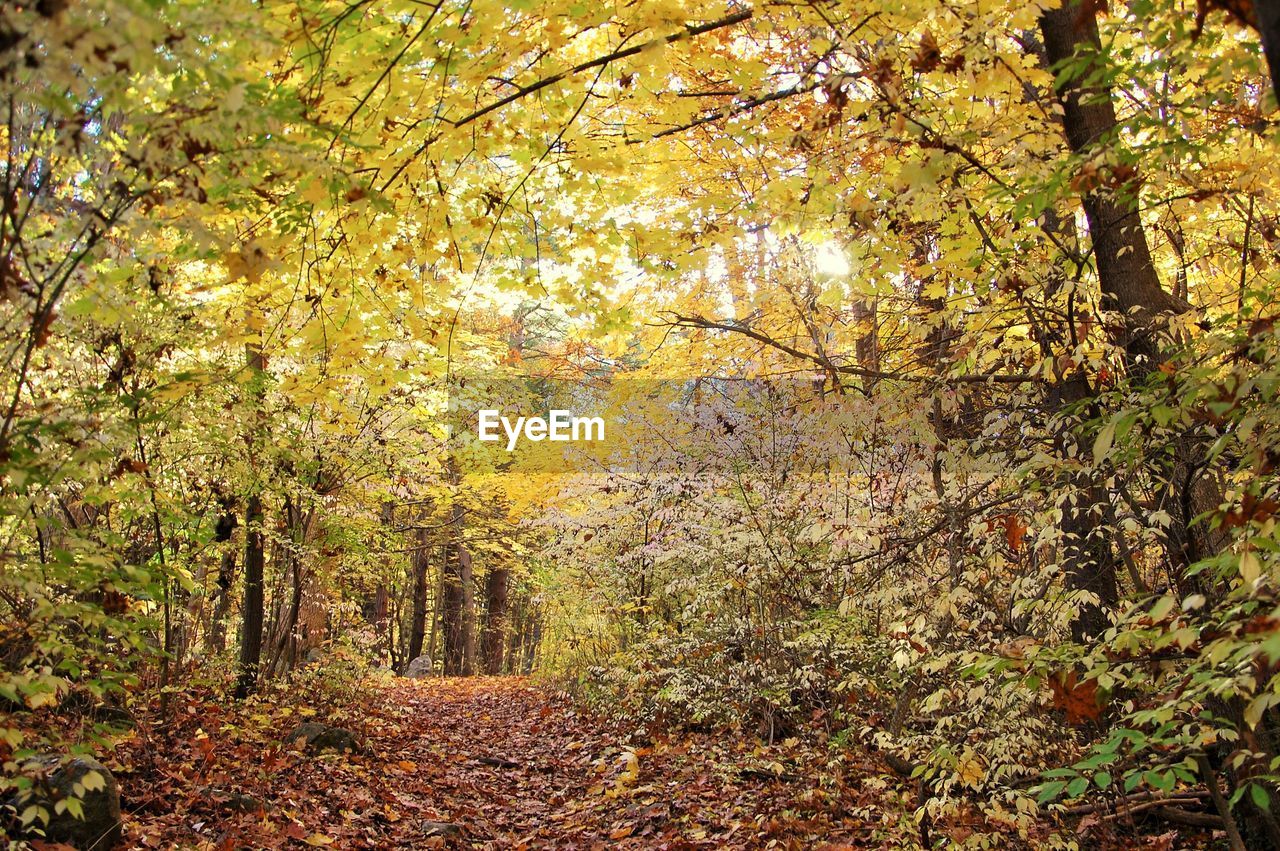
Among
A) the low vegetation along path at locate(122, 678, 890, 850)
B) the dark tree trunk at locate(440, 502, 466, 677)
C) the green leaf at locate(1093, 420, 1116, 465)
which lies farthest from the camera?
the dark tree trunk at locate(440, 502, 466, 677)

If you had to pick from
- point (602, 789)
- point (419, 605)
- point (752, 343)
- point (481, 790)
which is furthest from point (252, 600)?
point (419, 605)

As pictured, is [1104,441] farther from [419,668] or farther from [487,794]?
[419,668]

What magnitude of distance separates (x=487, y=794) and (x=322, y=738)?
5.10 feet

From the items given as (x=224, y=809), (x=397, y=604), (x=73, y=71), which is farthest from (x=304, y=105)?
Result: (x=397, y=604)

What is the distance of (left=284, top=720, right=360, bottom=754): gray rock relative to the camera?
7068 mm

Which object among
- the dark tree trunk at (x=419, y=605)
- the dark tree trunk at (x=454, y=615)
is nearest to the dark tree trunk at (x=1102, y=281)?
the dark tree trunk at (x=419, y=605)

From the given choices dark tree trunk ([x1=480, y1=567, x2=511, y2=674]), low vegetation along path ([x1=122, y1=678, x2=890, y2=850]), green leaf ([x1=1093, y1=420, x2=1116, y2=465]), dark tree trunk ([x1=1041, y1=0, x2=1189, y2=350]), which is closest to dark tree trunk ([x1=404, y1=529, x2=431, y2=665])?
dark tree trunk ([x1=480, y1=567, x2=511, y2=674])

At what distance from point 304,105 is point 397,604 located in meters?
20.3

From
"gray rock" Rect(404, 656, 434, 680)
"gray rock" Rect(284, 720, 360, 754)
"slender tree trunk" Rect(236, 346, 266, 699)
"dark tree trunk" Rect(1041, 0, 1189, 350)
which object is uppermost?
"dark tree trunk" Rect(1041, 0, 1189, 350)

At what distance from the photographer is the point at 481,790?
7.40 m

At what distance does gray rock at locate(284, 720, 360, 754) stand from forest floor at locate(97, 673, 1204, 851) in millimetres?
108

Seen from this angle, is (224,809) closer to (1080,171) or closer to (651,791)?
(651,791)

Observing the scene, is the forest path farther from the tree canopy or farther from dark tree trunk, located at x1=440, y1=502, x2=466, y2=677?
dark tree trunk, located at x1=440, y1=502, x2=466, y2=677

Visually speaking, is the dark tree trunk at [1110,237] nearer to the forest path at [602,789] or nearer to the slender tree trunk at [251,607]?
the forest path at [602,789]
